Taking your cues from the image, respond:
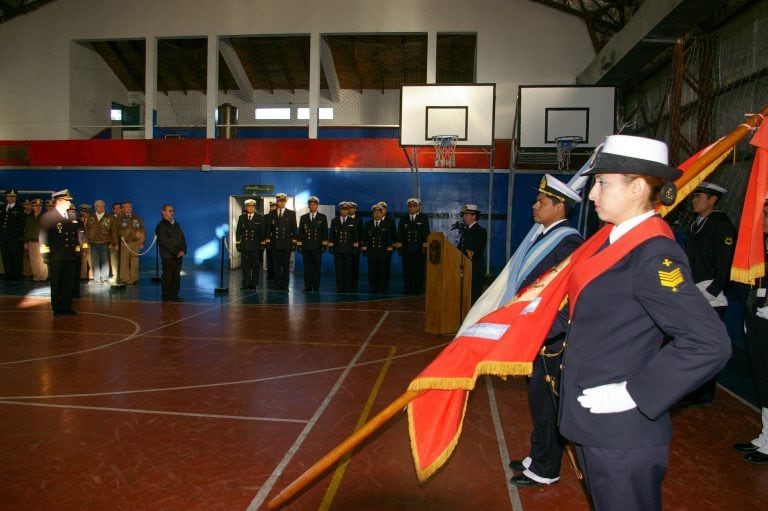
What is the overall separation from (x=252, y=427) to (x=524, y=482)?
78.7 inches

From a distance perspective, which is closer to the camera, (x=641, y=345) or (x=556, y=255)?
(x=641, y=345)

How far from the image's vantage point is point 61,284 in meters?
8.09

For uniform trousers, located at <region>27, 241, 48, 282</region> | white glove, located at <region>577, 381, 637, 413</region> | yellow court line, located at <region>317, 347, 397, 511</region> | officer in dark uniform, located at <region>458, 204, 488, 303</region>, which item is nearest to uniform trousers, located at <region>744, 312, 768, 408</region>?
white glove, located at <region>577, 381, 637, 413</region>

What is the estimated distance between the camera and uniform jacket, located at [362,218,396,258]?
11.4m

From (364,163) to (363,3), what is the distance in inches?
202

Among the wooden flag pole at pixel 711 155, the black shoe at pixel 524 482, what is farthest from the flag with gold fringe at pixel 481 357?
the black shoe at pixel 524 482

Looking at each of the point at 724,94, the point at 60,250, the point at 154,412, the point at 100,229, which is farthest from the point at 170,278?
the point at 724,94

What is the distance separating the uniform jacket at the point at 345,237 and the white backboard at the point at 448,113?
213cm

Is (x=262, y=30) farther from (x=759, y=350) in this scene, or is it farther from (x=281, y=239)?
(x=759, y=350)

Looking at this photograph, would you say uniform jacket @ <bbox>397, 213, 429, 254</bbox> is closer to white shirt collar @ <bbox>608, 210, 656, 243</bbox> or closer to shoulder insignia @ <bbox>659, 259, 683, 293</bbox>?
white shirt collar @ <bbox>608, 210, 656, 243</bbox>

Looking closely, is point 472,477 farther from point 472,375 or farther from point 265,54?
point 265,54

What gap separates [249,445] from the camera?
3602mm

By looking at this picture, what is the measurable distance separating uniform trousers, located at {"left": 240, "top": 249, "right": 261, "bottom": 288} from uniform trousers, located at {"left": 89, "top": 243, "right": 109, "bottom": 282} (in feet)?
11.1

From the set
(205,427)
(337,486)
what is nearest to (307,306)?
(205,427)
